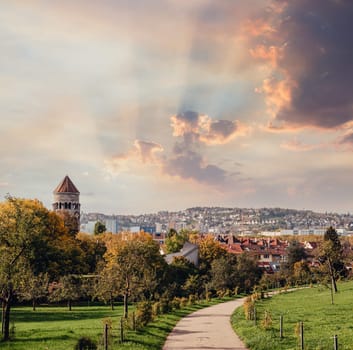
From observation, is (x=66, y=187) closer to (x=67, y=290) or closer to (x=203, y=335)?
(x=67, y=290)

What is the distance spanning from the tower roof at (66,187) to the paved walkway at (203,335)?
293 ft

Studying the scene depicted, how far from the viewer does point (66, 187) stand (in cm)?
11931

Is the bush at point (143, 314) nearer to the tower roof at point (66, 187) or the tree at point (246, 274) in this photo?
the tree at point (246, 274)

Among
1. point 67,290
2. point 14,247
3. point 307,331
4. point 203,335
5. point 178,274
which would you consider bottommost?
point 203,335

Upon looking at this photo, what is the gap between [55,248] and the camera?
183 feet

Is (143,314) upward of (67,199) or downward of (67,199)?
downward

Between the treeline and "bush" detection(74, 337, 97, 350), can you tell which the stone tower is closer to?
the treeline

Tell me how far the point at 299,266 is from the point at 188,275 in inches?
1017

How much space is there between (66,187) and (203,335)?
9916cm

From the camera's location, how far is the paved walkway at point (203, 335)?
2095 centimetres

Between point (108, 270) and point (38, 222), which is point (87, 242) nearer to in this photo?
point (108, 270)

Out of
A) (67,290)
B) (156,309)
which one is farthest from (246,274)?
(156,309)

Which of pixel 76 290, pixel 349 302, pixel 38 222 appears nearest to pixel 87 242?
pixel 76 290

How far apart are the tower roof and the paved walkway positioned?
8943 centimetres
